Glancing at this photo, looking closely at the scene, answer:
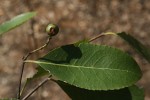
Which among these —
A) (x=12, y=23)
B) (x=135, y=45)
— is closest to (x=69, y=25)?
(x=12, y=23)

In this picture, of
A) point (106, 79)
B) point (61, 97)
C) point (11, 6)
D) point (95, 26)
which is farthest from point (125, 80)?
point (11, 6)

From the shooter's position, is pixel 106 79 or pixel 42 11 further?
pixel 42 11

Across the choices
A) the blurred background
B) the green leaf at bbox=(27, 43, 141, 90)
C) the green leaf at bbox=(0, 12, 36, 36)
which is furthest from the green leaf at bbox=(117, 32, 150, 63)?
the blurred background

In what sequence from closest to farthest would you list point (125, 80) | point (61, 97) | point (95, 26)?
point (125, 80)
point (61, 97)
point (95, 26)

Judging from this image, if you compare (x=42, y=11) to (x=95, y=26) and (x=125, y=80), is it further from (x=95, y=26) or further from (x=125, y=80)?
(x=125, y=80)

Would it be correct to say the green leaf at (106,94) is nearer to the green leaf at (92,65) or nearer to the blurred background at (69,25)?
the green leaf at (92,65)

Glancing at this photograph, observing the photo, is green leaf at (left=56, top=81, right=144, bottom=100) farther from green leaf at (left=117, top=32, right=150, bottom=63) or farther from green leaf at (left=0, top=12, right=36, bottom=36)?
green leaf at (left=0, top=12, right=36, bottom=36)

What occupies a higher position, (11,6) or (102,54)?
(102,54)
